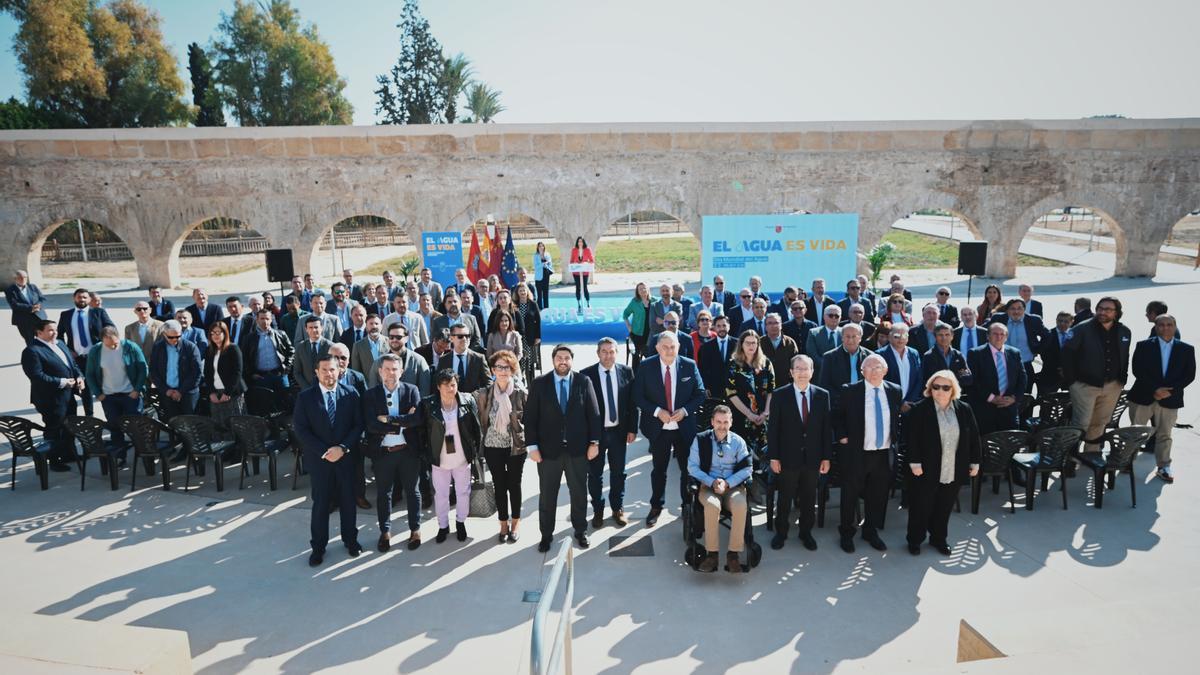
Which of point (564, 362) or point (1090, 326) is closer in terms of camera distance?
point (564, 362)

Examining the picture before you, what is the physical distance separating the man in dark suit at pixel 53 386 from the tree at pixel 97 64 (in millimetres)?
36707

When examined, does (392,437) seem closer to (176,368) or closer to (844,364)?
(176,368)

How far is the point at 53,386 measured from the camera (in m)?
6.97

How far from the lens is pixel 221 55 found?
43.6 metres

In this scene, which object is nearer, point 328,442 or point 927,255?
point 328,442

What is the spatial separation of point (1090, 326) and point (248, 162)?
71.1 ft

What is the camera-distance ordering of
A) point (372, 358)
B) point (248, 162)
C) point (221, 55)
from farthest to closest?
point (221, 55) → point (248, 162) → point (372, 358)

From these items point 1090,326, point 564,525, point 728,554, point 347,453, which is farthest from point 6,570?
point 1090,326

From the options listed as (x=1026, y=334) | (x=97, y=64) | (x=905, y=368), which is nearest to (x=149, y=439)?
(x=905, y=368)

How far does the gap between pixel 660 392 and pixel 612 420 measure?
0.48m

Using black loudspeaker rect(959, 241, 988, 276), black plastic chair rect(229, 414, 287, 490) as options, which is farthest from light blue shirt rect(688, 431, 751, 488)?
black loudspeaker rect(959, 241, 988, 276)

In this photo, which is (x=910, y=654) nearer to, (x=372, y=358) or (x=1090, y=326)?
(x=1090, y=326)

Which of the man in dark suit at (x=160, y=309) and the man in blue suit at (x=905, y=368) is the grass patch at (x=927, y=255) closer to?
the man in blue suit at (x=905, y=368)

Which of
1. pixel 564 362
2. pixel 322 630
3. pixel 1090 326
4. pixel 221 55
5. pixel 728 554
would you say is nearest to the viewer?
pixel 322 630
